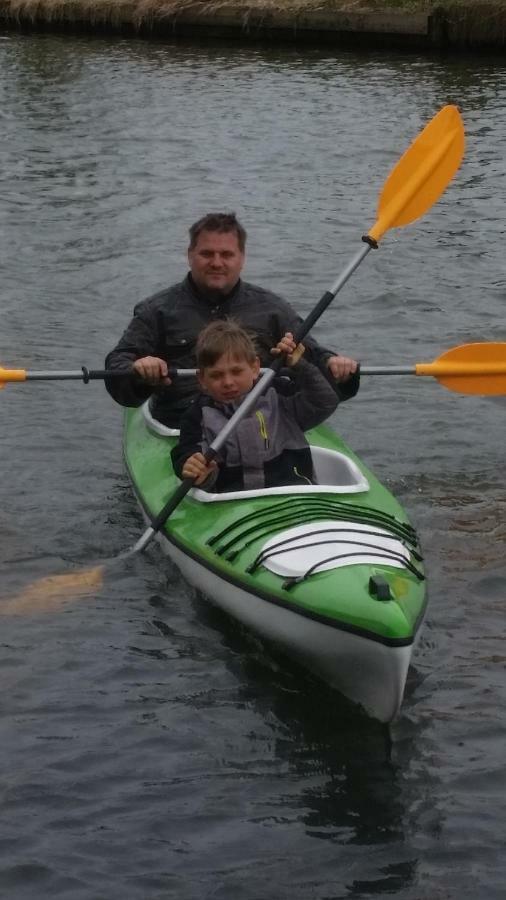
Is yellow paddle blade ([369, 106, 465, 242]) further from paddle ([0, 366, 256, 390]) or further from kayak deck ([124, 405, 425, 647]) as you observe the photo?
kayak deck ([124, 405, 425, 647])

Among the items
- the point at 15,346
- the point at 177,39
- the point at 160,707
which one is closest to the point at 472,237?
the point at 15,346

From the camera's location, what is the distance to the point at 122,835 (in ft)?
14.8

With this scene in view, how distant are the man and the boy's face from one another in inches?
25.7

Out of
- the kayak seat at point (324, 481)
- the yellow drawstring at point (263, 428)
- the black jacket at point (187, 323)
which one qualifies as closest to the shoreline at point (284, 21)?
the black jacket at point (187, 323)

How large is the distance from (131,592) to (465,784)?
6.33ft

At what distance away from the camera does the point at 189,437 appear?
618 centimetres

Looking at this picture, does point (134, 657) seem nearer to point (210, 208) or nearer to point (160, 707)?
point (160, 707)

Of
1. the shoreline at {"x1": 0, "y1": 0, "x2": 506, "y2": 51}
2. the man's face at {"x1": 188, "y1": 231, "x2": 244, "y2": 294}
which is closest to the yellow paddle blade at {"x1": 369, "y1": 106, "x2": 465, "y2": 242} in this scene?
the man's face at {"x1": 188, "y1": 231, "x2": 244, "y2": 294}

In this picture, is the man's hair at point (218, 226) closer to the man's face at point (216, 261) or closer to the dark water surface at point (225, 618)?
the man's face at point (216, 261)

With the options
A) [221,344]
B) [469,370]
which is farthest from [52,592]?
[469,370]

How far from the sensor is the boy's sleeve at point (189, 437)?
6141 millimetres

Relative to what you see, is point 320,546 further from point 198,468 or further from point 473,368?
point 473,368

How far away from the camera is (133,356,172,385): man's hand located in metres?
6.54

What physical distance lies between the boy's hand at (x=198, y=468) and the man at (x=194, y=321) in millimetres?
743
